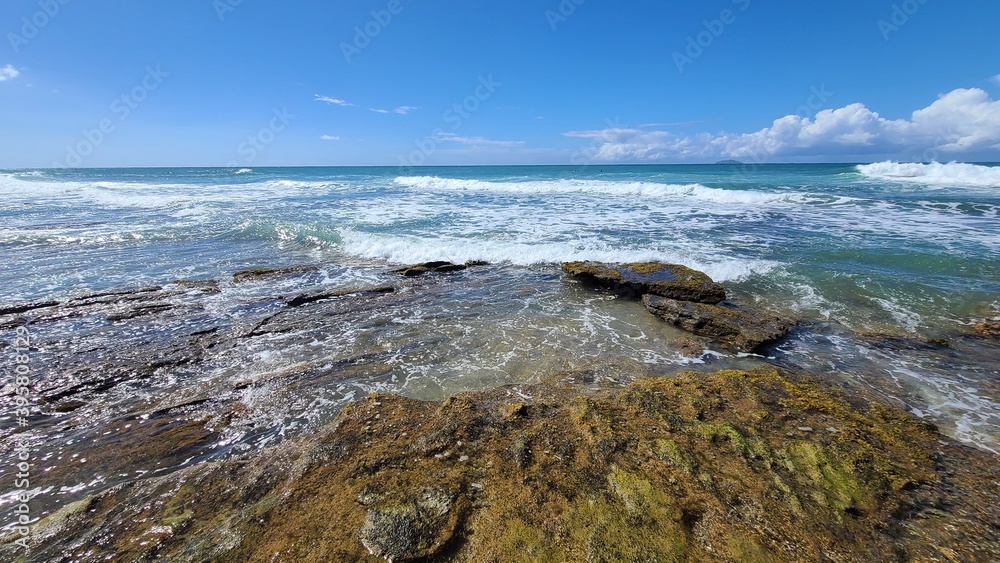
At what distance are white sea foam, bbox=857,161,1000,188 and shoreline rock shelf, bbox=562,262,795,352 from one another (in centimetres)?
3922

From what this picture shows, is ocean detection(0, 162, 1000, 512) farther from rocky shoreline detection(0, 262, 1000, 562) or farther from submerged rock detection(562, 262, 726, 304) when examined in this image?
rocky shoreline detection(0, 262, 1000, 562)

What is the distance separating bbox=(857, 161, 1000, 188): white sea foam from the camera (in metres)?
31.9

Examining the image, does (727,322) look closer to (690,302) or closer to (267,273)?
(690,302)

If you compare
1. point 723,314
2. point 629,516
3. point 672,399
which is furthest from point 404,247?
point 629,516

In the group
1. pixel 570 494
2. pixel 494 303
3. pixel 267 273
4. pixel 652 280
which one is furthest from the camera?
pixel 267 273

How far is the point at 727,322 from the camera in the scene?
21.0ft

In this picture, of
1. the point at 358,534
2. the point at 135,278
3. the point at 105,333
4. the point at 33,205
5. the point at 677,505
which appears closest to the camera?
the point at 358,534

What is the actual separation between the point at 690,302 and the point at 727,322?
2.99 ft

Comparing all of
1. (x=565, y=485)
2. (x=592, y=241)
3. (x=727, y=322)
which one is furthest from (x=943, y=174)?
(x=565, y=485)

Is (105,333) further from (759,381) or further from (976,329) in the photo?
(976,329)

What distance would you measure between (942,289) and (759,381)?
7401 millimetres

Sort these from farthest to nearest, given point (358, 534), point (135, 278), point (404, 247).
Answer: point (404, 247) → point (135, 278) → point (358, 534)

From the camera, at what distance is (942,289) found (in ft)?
27.2

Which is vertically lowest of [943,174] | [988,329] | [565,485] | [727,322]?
[988,329]
